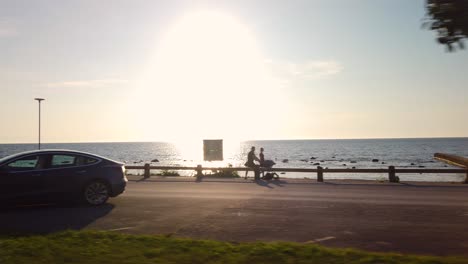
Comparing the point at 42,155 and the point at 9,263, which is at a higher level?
the point at 42,155

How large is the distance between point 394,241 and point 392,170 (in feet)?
45.4

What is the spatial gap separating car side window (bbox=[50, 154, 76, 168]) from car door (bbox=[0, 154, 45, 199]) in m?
0.29

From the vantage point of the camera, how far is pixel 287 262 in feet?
24.2

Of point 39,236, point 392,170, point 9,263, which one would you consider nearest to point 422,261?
point 9,263

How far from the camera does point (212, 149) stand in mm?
28891

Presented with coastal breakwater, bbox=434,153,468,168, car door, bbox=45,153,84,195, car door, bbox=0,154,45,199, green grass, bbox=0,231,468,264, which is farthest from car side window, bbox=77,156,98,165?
coastal breakwater, bbox=434,153,468,168

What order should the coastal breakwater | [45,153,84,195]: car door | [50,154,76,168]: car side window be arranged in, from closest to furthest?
[45,153,84,195]: car door < [50,154,76,168]: car side window < the coastal breakwater

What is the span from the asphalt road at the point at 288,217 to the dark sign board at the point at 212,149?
9.80 m

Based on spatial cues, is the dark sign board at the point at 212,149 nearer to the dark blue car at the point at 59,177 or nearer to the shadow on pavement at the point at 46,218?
the dark blue car at the point at 59,177

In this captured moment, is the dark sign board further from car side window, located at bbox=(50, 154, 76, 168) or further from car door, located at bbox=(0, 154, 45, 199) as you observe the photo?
car door, located at bbox=(0, 154, 45, 199)

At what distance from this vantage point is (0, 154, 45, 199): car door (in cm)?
1308

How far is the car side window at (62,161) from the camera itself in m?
13.9

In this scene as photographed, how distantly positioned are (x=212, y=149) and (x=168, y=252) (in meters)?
20.9

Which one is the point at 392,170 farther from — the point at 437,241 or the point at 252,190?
the point at 437,241
